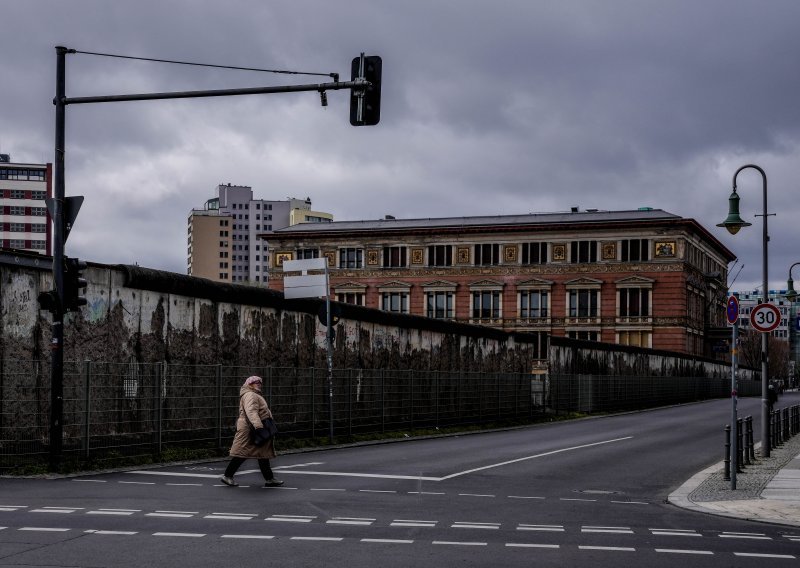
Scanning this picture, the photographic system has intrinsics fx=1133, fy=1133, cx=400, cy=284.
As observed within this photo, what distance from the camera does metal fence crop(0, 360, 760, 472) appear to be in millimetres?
17156

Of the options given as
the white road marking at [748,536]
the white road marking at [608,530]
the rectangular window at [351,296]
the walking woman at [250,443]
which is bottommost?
the white road marking at [748,536]

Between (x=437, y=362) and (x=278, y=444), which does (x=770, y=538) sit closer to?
(x=278, y=444)

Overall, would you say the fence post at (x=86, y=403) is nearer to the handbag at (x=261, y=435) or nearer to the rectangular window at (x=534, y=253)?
the handbag at (x=261, y=435)

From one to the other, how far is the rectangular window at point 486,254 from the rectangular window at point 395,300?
6.94m

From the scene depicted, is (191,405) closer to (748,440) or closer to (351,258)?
(748,440)

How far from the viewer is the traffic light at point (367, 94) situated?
15438 mm

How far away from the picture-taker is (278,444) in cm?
2311

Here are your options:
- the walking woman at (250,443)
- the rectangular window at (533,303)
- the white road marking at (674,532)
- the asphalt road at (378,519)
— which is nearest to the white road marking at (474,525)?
the asphalt road at (378,519)

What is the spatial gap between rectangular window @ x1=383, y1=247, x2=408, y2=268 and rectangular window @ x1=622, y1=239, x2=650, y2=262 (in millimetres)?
18491

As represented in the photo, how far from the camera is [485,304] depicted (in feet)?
308

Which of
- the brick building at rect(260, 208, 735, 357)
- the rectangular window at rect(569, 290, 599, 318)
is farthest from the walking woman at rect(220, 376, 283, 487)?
the rectangular window at rect(569, 290, 599, 318)

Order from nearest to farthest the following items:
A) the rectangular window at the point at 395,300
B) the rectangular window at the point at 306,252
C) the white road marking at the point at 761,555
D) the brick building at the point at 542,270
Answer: the white road marking at the point at 761,555, the brick building at the point at 542,270, the rectangular window at the point at 395,300, the rectangular window at the point at 306,252

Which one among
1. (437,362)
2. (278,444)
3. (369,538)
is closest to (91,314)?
(278,444)

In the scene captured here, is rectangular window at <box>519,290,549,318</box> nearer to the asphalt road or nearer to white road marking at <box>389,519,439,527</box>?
the asphalt road
